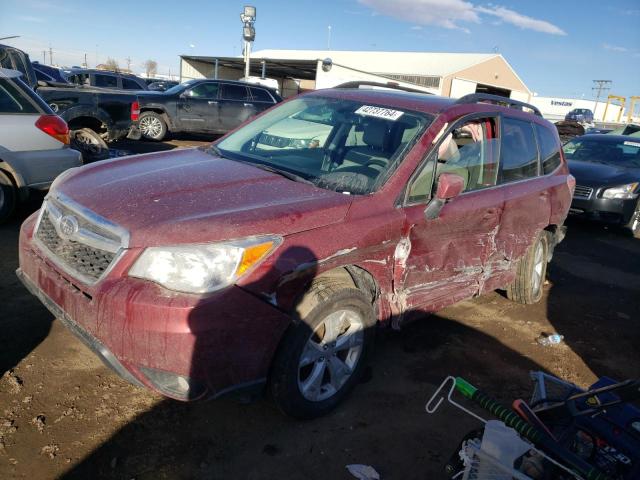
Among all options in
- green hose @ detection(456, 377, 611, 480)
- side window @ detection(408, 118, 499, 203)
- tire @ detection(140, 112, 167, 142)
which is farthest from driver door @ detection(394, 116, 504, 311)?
tire @ detection(140, 112, 167, 142)

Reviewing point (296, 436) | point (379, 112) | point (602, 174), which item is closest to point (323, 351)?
point (296, 436)

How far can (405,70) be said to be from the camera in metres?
43.3

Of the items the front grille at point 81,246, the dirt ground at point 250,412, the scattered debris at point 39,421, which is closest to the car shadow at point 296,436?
the dirt ground at point 250,412

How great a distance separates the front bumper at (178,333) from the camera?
229 centimetres

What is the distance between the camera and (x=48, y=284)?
2750 mm

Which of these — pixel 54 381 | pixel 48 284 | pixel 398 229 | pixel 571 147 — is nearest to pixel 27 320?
pixel 54 381

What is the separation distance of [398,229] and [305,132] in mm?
1307

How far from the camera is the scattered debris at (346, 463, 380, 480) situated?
8.45 ft

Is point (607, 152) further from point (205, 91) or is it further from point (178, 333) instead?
point (178, 333)

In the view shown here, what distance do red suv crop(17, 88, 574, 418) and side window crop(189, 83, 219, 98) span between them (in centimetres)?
1027

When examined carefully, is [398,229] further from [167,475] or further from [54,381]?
[54,381]

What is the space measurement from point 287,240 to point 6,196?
4271mm

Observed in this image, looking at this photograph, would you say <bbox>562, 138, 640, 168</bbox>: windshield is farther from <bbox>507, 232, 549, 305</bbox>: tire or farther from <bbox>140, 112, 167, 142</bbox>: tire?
<bbox>140, 112, 167, 142</bbox>: tire

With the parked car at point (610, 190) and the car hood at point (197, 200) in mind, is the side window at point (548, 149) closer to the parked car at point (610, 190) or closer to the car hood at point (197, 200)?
the car hood at point (197, 200)
